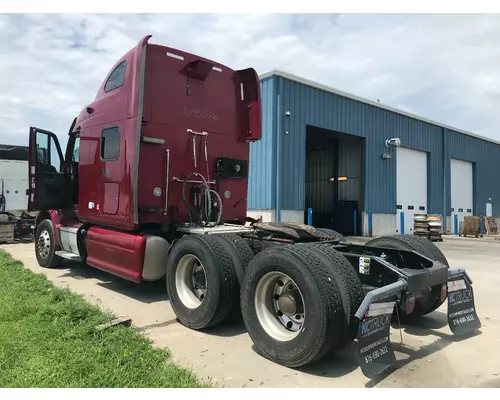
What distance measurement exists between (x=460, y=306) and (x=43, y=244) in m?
7.60

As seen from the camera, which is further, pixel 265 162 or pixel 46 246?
pixel 265 162

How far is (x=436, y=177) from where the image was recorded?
79.3 feet

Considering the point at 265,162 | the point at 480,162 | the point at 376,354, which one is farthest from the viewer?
the point at 480,162

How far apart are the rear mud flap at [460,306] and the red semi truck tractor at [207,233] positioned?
2cm

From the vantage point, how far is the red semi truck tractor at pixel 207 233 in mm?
3523

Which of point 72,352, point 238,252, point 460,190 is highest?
point 460,190

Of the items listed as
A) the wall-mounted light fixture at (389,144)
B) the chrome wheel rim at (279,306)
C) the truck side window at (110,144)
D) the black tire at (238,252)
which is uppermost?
the wall-mounted light fixture at (389,144)

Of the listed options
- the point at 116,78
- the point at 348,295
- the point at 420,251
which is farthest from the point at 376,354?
the point at 116,78

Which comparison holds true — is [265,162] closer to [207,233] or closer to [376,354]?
[207,233]

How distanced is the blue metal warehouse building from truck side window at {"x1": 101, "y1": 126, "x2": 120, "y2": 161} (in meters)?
9.55

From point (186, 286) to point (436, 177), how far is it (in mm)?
22323

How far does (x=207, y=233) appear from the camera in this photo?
18.1 ft

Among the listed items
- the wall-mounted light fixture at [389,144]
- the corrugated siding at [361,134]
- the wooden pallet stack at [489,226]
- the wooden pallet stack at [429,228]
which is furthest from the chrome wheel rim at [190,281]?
the wooden pallet stack at [489,226]

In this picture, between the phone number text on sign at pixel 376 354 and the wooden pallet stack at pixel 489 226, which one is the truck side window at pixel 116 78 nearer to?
the phone number text on sign at pixel 376 354
